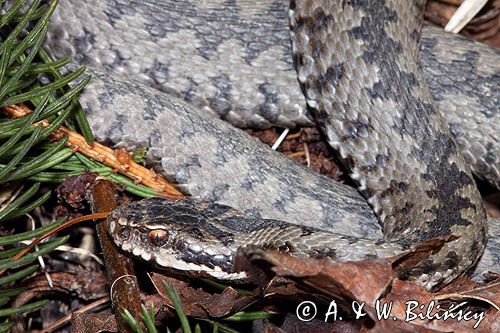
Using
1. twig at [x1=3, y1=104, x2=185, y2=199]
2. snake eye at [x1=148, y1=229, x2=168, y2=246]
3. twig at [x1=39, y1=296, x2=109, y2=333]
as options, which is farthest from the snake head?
twig at [x1=39, y1=296, x2=109, y2=333]

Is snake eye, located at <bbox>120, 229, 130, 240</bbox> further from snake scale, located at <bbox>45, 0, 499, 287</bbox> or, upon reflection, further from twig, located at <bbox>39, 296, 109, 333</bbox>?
twig, located at <bbox>39, 296, 109, 333</bbox>

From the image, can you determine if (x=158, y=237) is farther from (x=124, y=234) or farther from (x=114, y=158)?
(x=114, y=158)

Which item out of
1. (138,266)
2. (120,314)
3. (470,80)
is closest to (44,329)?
(138,266)

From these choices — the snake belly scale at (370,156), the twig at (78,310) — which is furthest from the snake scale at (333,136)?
the twig at (78,310)

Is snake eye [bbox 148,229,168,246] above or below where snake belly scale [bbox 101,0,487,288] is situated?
below

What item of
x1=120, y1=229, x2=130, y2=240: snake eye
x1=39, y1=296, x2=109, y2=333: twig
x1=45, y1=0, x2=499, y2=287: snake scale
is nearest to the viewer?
x1=120, y1=229, x2=130, y2=240: snake eye

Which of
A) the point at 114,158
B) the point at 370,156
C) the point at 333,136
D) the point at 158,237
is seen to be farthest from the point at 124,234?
the point at 370,156

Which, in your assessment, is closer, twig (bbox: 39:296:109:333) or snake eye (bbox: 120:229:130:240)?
snake eye (bbox: 120:229:130:240)
